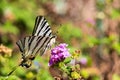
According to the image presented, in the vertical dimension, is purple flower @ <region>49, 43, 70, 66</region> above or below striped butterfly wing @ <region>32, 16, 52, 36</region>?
below

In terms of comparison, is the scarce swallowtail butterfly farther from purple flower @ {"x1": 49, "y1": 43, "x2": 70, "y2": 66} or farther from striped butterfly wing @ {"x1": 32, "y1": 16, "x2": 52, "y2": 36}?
purple flower @ {"x1": 49, "y1": 43, "x2": 70, "y2": 66}

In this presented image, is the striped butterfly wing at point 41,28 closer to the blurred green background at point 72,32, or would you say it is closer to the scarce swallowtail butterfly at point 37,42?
the scarce swallowtail butterfly at point 37,42

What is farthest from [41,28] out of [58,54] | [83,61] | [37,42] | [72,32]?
[72,32]

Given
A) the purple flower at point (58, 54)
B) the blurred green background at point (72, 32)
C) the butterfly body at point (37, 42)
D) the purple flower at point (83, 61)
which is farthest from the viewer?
the purple flower at point (83, 61)

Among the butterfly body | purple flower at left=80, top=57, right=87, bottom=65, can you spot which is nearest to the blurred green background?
purple flower at left=80, top=57, right=87, bottom=65

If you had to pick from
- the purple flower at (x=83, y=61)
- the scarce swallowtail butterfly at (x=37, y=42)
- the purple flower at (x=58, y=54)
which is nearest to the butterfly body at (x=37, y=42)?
the scarce swallowtail butterfly at (x=37, y=42)

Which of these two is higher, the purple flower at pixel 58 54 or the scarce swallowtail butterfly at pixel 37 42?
the scarce swallowtail butterfly at pixel 37 42

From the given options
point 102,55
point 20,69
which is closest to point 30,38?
point 20,69
